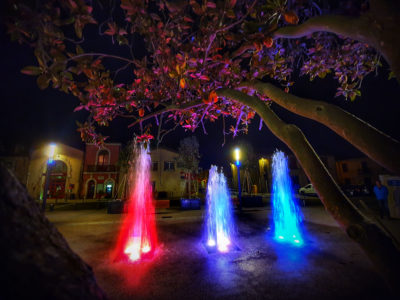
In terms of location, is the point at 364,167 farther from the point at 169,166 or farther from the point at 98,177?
the point at 98,177

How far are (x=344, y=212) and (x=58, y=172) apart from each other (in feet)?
121

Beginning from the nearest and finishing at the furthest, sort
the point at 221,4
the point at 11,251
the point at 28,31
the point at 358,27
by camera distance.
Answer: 1. the point at 11,251
2. the point at 358,27
3. the point at 28,31
4. the point at 221,4

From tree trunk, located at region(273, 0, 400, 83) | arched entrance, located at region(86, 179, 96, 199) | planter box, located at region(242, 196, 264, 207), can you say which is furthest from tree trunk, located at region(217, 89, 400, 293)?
arched entrance, located at region(86, 179, 96, 199)

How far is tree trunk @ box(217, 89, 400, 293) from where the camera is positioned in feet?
5.10

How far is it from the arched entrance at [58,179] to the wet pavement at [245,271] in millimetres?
27536

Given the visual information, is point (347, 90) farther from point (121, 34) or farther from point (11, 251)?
point (11, 251)

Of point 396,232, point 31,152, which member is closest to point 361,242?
point 396,232

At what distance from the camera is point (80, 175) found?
30688 mm

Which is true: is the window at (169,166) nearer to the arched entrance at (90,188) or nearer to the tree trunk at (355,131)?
the arched entrance at (90,188)

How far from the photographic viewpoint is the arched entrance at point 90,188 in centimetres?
3016

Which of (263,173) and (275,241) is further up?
(263,173)

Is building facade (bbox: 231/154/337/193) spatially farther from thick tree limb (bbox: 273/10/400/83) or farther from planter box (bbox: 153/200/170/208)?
thick tree limb (bbox: 273/10/400/83)

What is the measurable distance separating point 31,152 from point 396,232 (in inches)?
1568

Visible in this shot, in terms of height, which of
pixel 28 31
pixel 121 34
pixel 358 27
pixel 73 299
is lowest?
pixel 73 299
